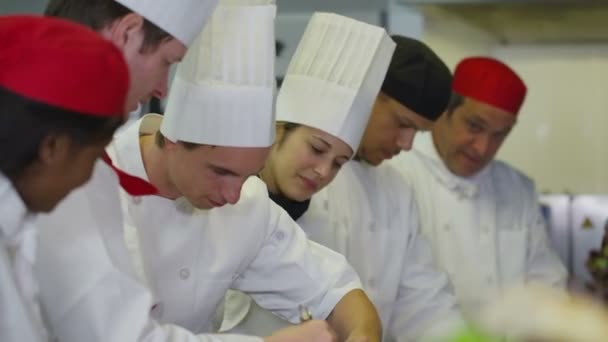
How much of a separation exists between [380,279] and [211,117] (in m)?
0.69

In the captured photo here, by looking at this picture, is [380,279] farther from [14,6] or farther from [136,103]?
[14,6]

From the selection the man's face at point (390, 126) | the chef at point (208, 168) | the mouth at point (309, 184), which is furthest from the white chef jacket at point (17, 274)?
the man's face at point (390, 126)

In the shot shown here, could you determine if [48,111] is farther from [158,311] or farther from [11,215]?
[158,311]

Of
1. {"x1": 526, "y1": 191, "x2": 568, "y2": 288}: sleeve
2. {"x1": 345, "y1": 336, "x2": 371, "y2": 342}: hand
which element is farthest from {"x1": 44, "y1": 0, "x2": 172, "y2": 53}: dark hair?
{"x1": 526, "y1": 191, "x2": 568, "y2": 288}: sleeve

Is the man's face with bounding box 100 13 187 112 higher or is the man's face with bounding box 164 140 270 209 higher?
the man's face with bounding box 100 13 187 112

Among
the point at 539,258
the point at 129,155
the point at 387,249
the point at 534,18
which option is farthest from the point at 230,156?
the point at 534,18

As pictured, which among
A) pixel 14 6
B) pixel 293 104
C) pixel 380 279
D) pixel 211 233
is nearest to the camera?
pixel 211 233

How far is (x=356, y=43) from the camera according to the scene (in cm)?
144

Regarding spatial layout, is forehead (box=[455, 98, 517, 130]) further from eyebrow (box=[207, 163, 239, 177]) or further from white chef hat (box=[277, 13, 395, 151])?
eyebrow (box=[207, 163, 239, 177])

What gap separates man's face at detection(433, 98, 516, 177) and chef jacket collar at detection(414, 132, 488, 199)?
2 centimetres

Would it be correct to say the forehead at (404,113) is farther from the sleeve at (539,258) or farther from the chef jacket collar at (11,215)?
the chef jacket collar at (11,215)

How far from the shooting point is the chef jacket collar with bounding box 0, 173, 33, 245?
726 mm

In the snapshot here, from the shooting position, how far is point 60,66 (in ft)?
2.29

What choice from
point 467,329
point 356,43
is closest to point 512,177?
point 356,43
